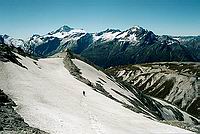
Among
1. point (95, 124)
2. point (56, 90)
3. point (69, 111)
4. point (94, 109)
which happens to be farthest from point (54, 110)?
point (56, 90)

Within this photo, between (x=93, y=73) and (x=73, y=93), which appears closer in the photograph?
(x=73, y=93)

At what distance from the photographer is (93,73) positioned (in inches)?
4124

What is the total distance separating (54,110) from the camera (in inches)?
1577

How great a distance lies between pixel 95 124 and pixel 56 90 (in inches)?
790

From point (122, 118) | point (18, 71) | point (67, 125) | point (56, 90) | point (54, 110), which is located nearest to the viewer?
point (67, 125)

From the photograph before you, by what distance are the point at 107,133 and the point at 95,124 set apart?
391 centimetres

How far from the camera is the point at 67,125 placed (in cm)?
3394

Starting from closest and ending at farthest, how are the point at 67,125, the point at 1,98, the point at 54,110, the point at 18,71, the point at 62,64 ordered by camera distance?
the point at 67,125
the point at 1,98
the point at 54,110
the point at 18,71
the point at 62,64

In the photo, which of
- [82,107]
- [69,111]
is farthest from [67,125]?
[82,107]

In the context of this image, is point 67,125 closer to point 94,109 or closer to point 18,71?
point 94,109

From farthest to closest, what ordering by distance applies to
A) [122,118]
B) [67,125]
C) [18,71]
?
[18,71], [122,118], [67,125]

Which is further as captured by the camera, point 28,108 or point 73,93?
point 73,93

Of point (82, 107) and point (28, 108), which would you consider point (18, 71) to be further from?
point (28, 108)

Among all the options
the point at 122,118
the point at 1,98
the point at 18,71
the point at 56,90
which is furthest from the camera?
the point at 18,71
